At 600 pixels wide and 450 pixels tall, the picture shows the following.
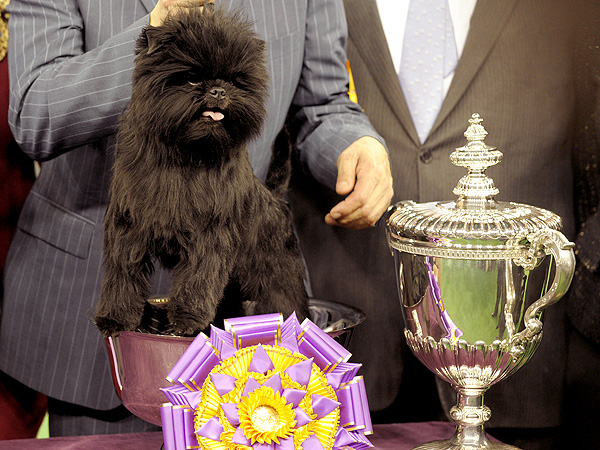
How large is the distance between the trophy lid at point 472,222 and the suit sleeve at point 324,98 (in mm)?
219

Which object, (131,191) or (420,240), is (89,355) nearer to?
(131,191)

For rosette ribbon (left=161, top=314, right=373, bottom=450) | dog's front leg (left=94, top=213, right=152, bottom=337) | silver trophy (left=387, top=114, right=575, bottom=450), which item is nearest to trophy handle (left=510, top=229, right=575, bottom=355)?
silver trophy (left=387, top=114, right=575, bottom=450)

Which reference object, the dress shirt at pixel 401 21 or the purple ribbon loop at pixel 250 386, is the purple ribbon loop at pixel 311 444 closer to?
the purple ribbon loop at pixel 250 386

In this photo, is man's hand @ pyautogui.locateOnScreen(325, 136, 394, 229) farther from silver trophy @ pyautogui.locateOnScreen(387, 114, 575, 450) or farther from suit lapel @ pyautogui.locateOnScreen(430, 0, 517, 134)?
suit lapel @ pyautogui.locateOnScreen(430, 0, 517, 134)

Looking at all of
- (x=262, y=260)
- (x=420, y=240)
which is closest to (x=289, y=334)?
(x=262, y=260)

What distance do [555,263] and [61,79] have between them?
2.14ft

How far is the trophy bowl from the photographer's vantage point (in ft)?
2.29

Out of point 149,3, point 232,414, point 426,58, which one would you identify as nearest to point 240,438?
point 232,414

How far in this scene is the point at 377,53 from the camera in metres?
1.27

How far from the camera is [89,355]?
3.30 feet

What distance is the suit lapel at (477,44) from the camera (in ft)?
4.09

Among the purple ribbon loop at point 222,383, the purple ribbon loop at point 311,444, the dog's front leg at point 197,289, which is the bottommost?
the purple ribbon loop at point 311,444

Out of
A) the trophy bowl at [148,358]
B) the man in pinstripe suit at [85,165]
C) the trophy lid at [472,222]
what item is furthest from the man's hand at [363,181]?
the trophy bowl at [148,358]

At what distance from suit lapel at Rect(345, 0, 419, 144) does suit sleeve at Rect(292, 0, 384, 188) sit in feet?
0.64
